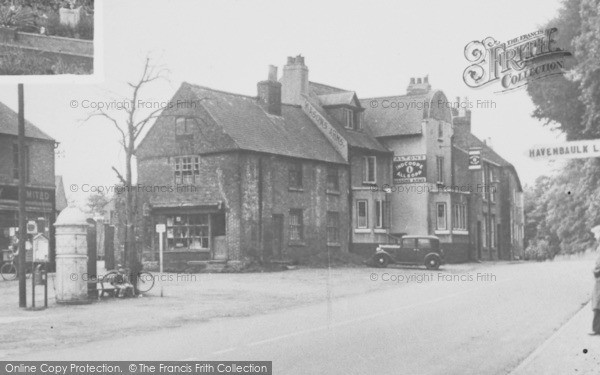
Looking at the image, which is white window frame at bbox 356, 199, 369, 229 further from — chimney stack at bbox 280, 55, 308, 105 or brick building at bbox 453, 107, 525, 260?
chimney stack at bbox 280, 55, 308, 105

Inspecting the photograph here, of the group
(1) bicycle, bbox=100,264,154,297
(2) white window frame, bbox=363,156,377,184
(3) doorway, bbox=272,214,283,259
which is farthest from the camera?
(1) bicycle, bbox=100,264,154,297

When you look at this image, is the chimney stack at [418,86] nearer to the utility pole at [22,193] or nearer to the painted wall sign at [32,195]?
the utility pole at [22,193]

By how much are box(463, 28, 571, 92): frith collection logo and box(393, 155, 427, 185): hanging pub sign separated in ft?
5.07

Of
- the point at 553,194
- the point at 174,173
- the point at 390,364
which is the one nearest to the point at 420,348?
the point at 390,364

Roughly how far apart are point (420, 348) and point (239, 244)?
3213 mm

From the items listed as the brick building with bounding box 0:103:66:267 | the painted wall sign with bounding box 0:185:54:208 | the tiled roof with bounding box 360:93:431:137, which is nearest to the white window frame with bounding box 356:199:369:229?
the tiled roof with bounding box 360:93:431:137

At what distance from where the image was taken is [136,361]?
8703 millimetres

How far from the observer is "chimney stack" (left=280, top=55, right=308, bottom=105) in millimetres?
10102

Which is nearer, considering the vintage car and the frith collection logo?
the frith collection logo

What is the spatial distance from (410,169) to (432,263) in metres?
1.19

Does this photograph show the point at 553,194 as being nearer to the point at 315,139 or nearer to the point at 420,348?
the point at 420,348

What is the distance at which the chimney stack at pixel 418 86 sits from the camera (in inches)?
383

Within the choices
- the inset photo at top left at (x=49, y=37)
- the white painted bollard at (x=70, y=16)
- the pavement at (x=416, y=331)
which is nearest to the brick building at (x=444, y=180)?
the pavement at (x=416, y=331)

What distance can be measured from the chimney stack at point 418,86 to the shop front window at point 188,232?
149 inches
